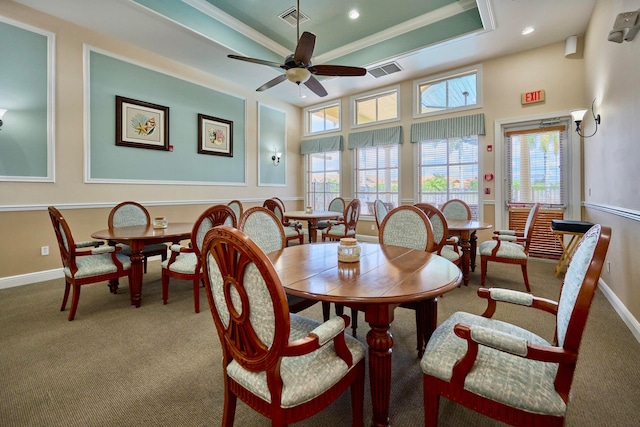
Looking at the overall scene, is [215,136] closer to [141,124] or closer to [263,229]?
[141,124]

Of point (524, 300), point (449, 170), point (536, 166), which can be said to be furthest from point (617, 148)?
point (449, 170)

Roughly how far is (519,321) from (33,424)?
3.22m

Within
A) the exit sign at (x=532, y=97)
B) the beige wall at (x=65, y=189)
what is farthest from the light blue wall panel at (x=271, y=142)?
the exit sign at (x=532, y=97)

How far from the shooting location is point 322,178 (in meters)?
7.08

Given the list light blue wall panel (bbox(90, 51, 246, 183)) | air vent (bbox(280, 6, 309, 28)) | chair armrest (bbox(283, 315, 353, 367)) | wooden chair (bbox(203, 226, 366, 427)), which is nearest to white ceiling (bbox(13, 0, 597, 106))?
air vent (bbox(280, 6, 309, 28))

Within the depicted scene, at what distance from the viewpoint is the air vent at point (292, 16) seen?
4109mm

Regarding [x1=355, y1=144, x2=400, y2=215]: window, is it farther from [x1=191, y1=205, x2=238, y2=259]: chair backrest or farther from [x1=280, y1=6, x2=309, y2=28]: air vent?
[x1=191, y1=205, x2=238, y2=259]: chair backrest

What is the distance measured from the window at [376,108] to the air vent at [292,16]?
7.64 ft

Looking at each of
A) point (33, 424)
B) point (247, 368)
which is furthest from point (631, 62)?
point (33, 424)

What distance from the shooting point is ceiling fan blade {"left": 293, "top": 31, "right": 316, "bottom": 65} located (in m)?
2.75

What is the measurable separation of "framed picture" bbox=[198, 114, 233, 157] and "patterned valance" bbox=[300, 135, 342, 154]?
2047mm

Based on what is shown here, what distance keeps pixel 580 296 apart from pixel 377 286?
659 mm

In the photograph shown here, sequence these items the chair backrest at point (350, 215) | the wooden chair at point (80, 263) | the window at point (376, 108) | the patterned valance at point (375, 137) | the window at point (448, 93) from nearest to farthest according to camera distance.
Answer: the wooden chair at point (80, 263) < the chair backrest at point (350, 215) < the window at point (448, 93) < the patterned valance at point (375, 137) < the window at point (376, 108)

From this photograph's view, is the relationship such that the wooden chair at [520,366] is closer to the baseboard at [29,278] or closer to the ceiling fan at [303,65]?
the ceiling fan at [303,65]
